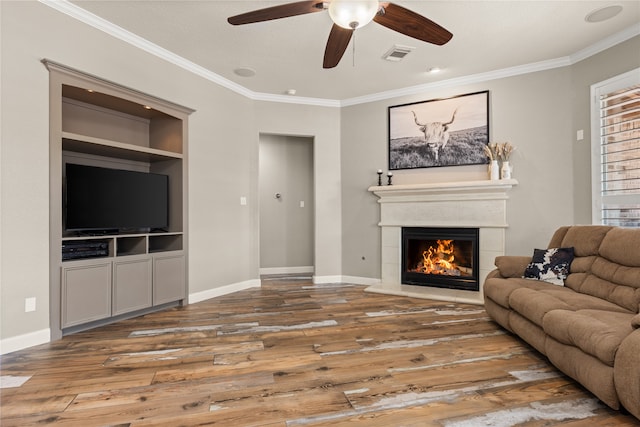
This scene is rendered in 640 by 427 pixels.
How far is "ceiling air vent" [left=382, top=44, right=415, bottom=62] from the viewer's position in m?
3.80

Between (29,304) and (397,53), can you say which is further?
(397,53)

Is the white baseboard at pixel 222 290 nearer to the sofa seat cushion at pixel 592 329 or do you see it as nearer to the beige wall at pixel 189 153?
the beige wall at pixel 189 153

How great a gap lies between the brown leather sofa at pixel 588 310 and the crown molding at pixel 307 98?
2.11 m

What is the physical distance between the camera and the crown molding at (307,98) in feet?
10.5

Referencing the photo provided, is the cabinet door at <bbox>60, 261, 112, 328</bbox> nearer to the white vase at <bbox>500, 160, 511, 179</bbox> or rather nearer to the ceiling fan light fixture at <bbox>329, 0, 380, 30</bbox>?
the ceiling fan light fixture at <bbox>329, 0, 380, 30</bbox>

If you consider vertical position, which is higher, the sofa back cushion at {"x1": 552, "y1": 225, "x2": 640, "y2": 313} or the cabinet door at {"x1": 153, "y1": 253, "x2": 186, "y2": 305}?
the sofa back cushion at {"x1": 552, "y1": 225, "x2": 640, "y2": 313}

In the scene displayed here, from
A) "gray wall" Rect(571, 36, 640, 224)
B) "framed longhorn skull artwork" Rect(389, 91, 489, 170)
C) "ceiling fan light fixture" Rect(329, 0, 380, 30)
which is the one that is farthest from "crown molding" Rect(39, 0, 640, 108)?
"ceiling fan light fixture" Rect(329, 0, 380, 30)

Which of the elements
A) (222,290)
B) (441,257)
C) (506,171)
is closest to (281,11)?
(506,171)

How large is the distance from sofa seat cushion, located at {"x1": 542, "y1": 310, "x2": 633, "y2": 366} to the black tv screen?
382 cm

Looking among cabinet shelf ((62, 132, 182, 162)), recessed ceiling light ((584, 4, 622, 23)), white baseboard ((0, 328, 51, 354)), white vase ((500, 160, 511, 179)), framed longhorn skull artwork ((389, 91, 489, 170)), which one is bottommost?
white baseboard ((0, 328, 51, 354))

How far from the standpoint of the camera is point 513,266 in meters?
3.36

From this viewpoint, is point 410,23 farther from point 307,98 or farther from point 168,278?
point 168,278

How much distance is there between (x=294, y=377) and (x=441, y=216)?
10.9ft

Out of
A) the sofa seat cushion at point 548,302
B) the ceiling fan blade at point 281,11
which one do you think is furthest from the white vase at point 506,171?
the ceiling fan blade at point 281,11
